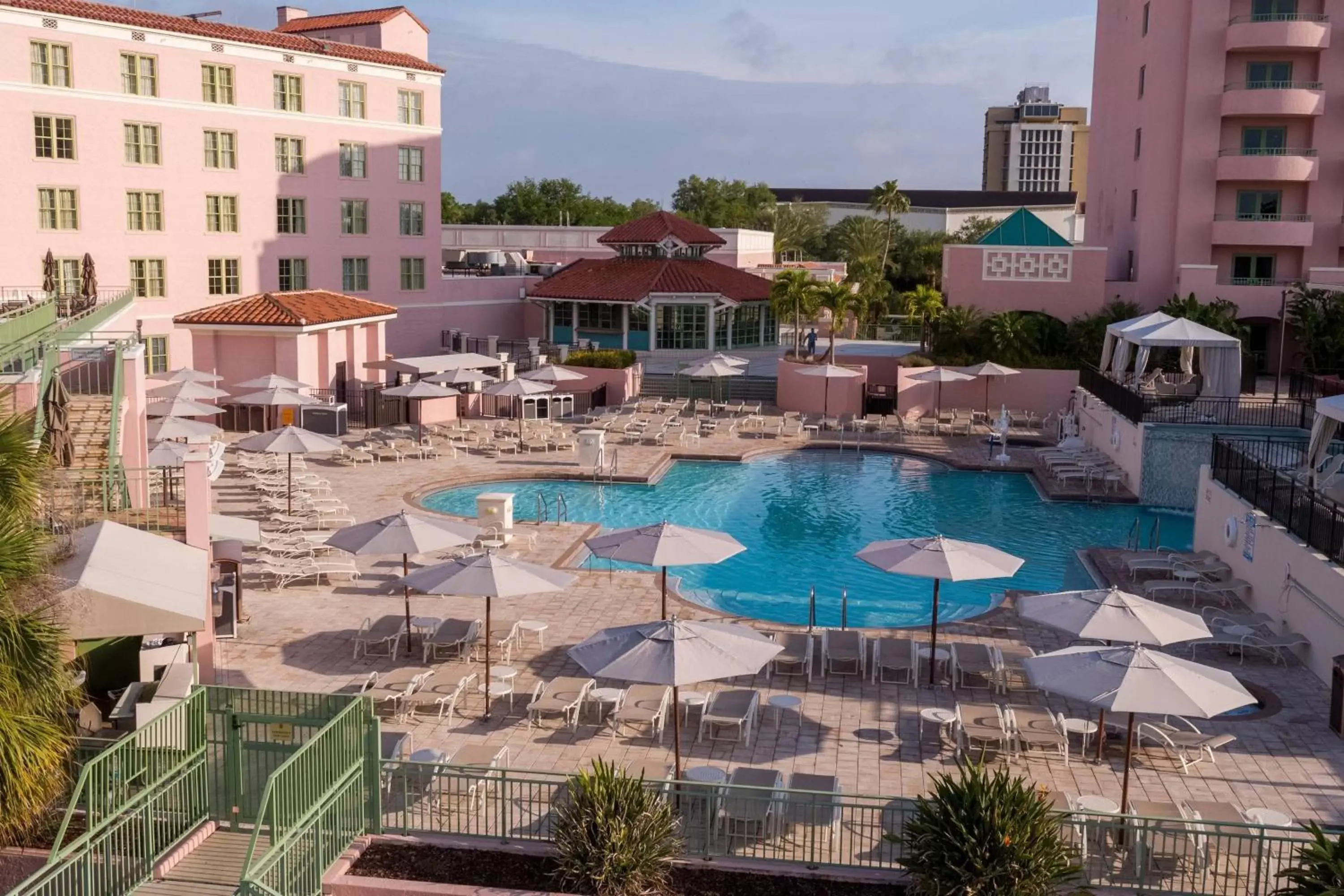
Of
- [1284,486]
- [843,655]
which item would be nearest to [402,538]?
[843,655]

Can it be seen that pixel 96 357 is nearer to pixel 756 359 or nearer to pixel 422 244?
pixel 422 244

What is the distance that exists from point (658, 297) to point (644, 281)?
52.3 inches

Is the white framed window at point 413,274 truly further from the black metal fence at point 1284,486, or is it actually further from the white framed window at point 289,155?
the black metal fence at point 1284,486

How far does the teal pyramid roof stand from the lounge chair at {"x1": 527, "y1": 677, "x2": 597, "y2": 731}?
3221 cm

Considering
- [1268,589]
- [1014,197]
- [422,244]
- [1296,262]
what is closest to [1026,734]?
[1268,589]

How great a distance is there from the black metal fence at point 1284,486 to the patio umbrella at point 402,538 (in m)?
11.8

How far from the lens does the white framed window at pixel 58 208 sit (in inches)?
1468

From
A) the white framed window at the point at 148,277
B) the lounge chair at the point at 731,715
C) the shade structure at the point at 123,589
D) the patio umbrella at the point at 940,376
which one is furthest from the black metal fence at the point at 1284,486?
the white framed window at the point at 148,277

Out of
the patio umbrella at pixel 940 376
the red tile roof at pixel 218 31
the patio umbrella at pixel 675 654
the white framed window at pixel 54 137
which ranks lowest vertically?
the patio umbrella at pixel 675 654

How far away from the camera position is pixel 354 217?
46188mm

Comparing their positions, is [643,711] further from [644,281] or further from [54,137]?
[644,281]

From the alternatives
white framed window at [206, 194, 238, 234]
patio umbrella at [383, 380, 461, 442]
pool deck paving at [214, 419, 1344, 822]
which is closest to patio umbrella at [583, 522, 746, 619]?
pool deck paving at [214, 419, 1344, 822]

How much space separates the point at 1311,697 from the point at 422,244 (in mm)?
38150

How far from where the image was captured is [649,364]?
47125 millimetres
